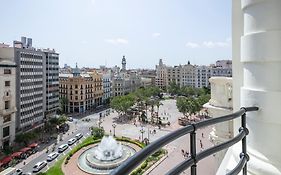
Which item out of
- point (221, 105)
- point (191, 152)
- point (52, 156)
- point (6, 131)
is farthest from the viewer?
point (6, 131)

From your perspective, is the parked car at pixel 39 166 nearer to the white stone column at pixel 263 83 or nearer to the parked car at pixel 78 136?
the parked car at pixel 78 136

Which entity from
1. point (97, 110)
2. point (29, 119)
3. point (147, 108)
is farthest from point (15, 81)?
point (147, 108)

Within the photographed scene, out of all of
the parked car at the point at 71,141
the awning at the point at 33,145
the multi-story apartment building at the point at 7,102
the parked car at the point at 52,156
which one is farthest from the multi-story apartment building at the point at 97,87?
the parked car at the point at 52,156

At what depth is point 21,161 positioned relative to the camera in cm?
2442

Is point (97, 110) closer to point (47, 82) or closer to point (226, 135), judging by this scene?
point (47, 82)

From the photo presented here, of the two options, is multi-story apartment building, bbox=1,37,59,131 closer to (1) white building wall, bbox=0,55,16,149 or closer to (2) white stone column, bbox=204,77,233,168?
(1) white building wall, bbox=0,55,16,149

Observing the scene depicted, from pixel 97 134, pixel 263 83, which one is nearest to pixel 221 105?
pixel 263 83

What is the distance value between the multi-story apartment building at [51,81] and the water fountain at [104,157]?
16085mm

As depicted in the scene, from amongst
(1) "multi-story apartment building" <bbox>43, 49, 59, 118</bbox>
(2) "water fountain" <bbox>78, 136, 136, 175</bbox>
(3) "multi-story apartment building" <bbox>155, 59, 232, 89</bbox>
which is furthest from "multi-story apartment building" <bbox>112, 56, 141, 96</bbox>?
(2) "water fountain" <bbox>78, 136, 136, 175</bbox>

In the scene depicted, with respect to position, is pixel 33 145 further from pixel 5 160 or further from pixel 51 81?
pixel 51 81

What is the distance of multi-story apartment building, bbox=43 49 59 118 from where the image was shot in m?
38.9

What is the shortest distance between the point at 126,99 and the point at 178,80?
41.6m

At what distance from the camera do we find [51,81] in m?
39.8

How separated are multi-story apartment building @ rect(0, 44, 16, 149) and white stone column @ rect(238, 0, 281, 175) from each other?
29237 mm
